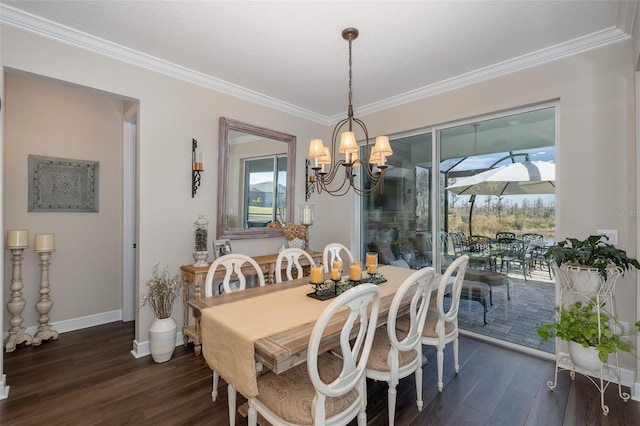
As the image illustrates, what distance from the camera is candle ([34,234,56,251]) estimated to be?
2.86 metres

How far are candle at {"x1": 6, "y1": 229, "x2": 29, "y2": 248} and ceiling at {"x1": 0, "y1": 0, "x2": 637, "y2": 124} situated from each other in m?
1.76

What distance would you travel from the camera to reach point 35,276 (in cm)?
304

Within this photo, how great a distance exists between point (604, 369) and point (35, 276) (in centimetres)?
528

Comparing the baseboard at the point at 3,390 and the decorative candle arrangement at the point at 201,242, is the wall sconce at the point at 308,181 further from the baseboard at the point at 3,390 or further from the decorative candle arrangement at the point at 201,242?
the baseboard at the point at 3,390

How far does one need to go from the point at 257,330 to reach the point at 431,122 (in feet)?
9.68

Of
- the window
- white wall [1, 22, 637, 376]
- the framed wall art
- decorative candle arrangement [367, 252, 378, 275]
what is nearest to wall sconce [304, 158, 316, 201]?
the window

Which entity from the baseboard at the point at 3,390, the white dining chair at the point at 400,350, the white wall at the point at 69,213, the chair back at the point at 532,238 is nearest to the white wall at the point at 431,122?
the chair back at the point at 532,238

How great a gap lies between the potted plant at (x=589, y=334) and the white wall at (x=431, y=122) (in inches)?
11.2

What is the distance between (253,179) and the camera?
3.54 m

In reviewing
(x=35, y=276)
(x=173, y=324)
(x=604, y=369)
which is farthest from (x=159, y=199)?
(x=604, y=369)

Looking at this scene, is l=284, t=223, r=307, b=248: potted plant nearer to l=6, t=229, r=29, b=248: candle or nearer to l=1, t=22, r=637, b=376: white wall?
l=1, t=22, r=637, b=376: white wall

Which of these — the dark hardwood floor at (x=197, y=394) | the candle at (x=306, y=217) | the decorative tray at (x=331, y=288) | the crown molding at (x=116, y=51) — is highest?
the crown molding at (x=116, y=51)

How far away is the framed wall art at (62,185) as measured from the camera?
3027 mm

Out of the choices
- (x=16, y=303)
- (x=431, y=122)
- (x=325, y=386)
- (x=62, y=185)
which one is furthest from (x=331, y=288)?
(x=62, y=185)
